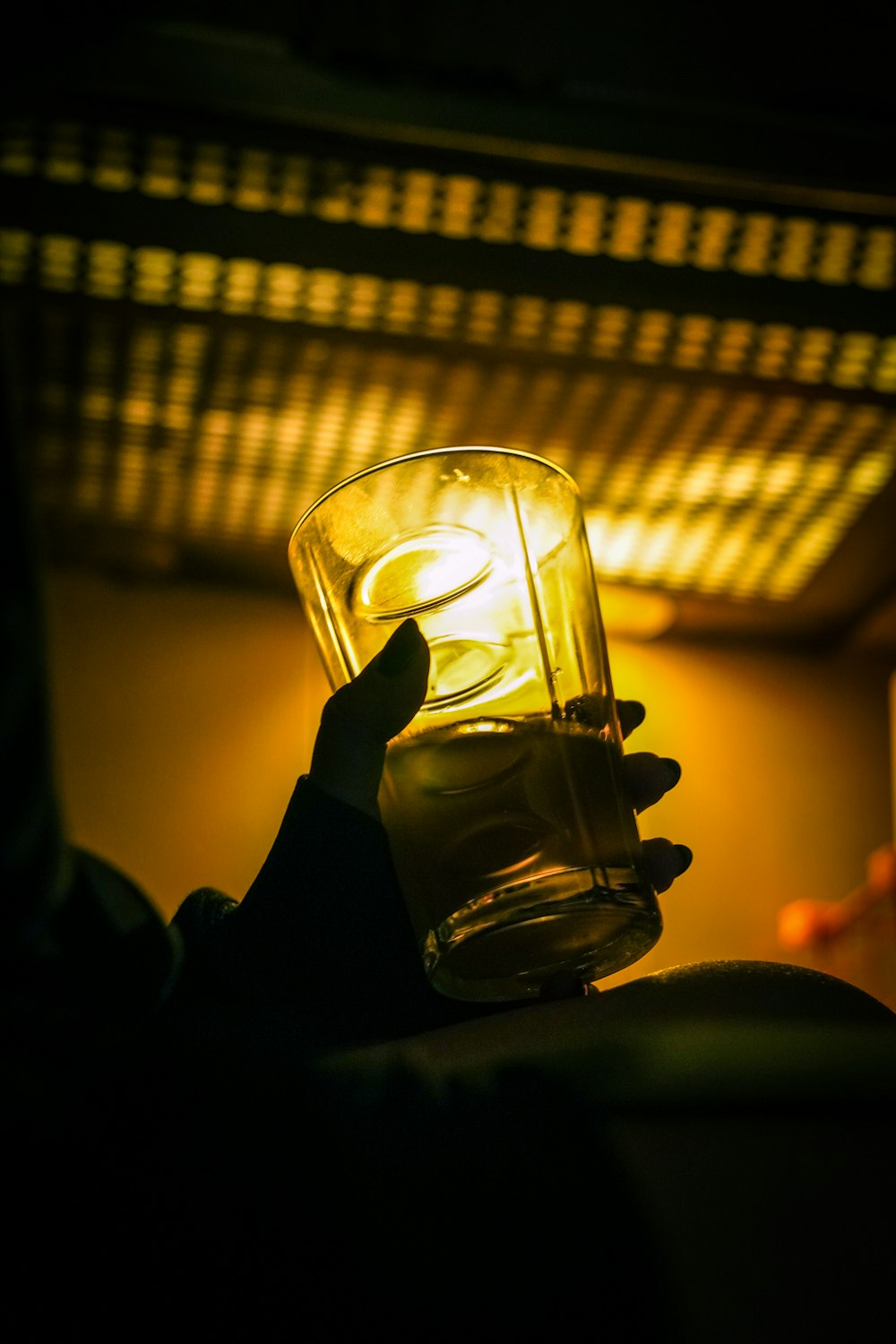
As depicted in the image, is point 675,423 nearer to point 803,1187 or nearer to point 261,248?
point 261,248

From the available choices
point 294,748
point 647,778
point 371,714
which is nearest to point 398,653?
point 371,714

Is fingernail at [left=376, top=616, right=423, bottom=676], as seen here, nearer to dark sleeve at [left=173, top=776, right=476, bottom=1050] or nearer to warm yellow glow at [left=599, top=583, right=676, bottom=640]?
dark sleeve at [left=173, top=776, right=476, bottom=1050]

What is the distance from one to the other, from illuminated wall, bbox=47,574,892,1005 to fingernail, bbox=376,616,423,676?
86 cm

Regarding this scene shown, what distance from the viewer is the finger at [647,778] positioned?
0.62m

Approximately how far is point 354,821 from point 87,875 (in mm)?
257

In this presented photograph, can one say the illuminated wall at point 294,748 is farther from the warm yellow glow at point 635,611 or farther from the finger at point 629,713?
the finger at point 629,713

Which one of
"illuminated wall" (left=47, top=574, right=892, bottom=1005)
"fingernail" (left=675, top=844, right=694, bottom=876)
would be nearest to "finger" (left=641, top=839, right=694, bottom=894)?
"fingernail" (left=675, top=844, right=694, bottom=876)

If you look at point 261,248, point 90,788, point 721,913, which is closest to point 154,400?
point 261,248

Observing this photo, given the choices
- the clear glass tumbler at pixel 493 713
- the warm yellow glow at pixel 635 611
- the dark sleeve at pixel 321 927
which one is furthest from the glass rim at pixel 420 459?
the warm yellow glow at pixel 635 611

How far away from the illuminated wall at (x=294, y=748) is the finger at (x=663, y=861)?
0.68 m

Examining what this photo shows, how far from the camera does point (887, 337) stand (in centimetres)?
101

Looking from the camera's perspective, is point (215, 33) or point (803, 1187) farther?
point (215, 33)

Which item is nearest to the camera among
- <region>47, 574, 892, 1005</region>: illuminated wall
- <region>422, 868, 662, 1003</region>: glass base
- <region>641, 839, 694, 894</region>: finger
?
<region>422, 868, 662, 1003</region>: glass base

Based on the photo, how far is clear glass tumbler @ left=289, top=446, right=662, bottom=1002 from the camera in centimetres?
47
